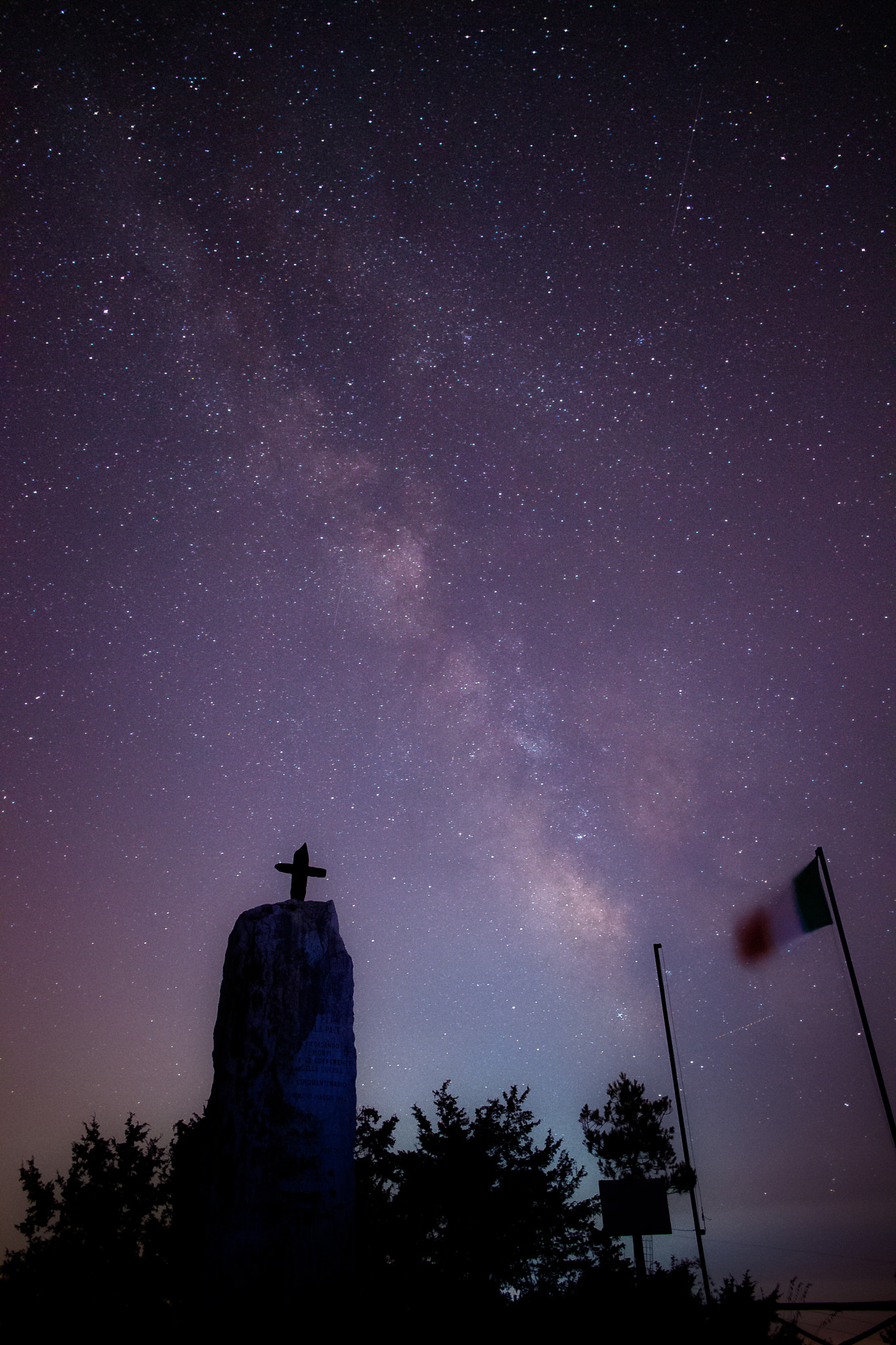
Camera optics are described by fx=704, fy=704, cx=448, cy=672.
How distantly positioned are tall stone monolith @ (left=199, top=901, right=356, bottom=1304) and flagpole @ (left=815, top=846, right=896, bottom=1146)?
13.1m

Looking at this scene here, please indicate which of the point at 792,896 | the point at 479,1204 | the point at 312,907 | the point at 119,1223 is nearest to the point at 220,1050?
the point at 312,907

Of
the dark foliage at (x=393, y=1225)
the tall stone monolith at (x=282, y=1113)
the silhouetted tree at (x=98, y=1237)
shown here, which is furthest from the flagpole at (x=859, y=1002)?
the silhouetted tree at (x=98, y=1237)

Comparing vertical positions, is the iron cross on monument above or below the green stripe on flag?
below

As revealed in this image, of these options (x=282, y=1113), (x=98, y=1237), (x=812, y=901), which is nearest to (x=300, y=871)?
(x=282, y=1113)

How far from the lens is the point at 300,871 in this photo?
9.53 meters

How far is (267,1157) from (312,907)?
268 cm

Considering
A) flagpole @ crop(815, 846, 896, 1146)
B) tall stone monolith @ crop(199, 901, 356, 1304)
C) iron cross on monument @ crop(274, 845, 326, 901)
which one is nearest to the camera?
tall stone monolith @ crop(199, 901, 356, 1304)

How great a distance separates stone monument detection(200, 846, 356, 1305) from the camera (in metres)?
6.88

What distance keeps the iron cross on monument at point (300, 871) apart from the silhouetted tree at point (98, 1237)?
60.6ft

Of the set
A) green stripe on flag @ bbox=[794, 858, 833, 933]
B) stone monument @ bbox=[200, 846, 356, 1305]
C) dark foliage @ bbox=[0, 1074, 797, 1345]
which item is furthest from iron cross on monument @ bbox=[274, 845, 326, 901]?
green stripe on flag @ bbox=[794, 858, 833, 933]

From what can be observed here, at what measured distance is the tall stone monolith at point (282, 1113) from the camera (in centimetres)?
688

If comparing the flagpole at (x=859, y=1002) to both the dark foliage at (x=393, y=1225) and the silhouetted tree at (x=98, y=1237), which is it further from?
the silhouetted tree at (x=98, y=1237)

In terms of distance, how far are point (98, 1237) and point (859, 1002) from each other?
2644 cm

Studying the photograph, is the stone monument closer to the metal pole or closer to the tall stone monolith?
the tall stone monolith
